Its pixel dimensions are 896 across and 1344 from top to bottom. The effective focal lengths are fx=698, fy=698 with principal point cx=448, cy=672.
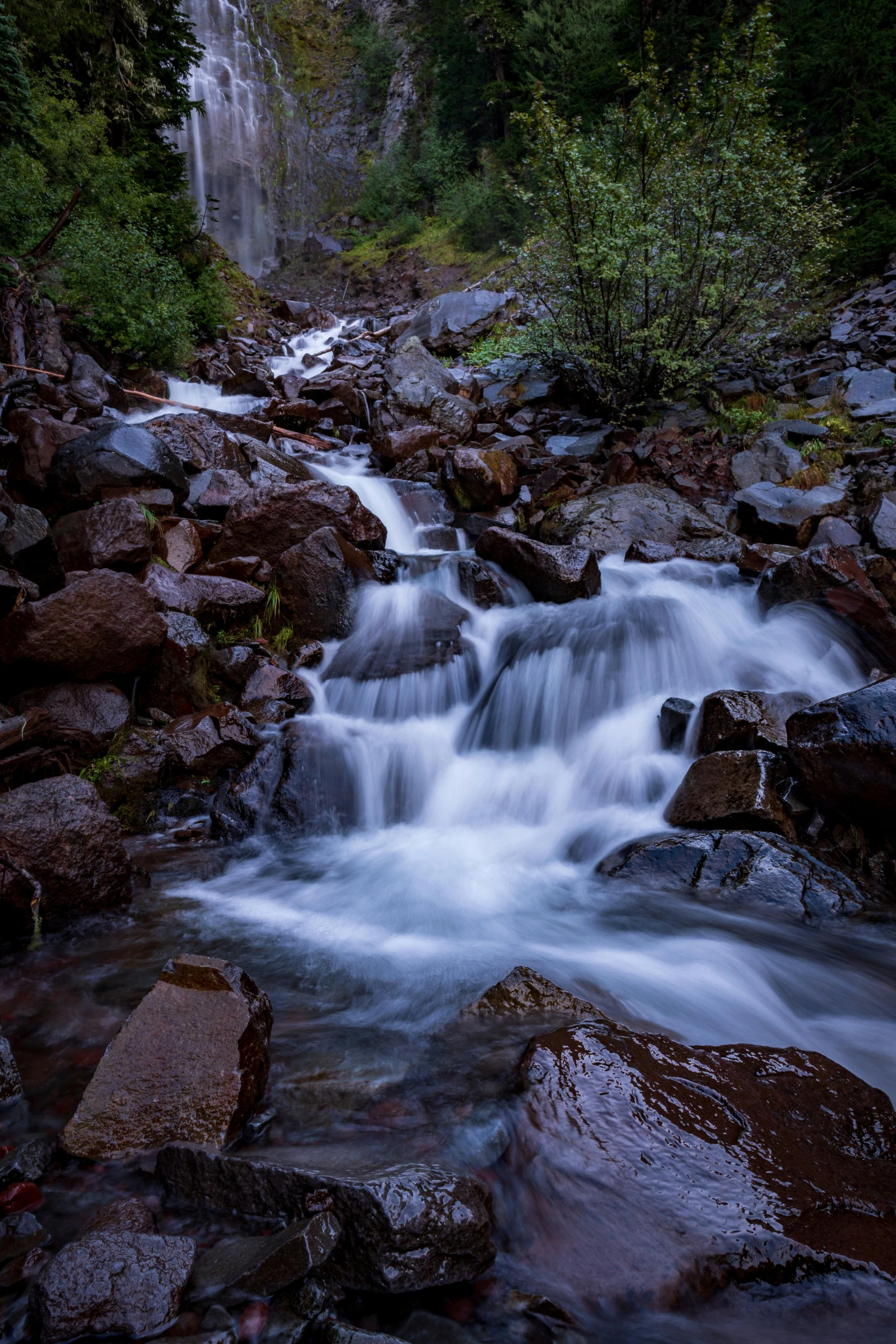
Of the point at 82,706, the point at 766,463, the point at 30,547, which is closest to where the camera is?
the point at 82,706

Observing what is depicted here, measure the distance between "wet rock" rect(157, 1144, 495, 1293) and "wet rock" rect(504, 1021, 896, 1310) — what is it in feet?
0.66

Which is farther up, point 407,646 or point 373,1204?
point 407,646

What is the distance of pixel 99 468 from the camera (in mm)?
6902

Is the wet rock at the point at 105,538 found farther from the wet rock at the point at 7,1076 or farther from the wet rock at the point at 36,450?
the wet rock at the point at 7,1076

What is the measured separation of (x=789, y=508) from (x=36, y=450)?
855 cm

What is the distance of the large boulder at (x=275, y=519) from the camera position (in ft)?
24.1

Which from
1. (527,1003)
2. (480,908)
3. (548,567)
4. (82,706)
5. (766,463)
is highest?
(766,463)

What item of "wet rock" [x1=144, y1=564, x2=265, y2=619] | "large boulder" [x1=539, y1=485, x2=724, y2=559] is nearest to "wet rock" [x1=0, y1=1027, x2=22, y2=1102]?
"wet rock" [x1=144, y1=564, x2=265, y2=619]

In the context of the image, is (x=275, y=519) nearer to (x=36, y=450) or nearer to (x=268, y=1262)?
(x=36, y=450)

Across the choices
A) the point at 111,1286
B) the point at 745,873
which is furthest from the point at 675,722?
the point at 111,1286

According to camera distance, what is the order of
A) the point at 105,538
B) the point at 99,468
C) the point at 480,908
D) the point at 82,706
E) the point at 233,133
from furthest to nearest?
1. the point at 233,133
2. the point at 99,468
3. the point at 105,538
4. the point at 82,706
5. the point at 480,908

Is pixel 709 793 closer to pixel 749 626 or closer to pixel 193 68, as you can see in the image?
pixel 749 626

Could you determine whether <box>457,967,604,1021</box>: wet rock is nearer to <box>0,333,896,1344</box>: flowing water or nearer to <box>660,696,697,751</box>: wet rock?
<box>0,333,896,1344</box>: flowing water

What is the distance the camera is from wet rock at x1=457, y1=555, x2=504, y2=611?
8.10 m
